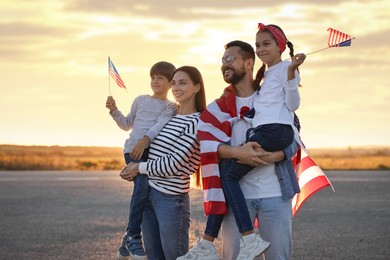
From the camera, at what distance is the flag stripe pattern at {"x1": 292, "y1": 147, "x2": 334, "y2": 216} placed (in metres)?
5.19

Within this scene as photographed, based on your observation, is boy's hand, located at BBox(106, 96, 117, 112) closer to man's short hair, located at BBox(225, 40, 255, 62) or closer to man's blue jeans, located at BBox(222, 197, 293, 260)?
man's short hair, located at BBox(225, 40, 255, 62)

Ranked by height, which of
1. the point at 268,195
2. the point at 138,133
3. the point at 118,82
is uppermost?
the point at 118,82

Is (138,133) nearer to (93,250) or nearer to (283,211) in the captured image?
(283,211)

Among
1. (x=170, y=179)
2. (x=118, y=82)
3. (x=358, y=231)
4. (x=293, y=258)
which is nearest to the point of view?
(x=170, y=179)

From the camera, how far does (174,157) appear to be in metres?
5.12

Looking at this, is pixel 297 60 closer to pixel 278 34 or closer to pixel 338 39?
pixel 278 34

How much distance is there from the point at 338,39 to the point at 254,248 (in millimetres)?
1711

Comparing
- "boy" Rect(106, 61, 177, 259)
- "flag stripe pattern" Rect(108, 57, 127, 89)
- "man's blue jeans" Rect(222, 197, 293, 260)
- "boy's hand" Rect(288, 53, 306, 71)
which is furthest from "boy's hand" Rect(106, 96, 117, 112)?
"boy's hand" Rect(288, 53, 306, 71)

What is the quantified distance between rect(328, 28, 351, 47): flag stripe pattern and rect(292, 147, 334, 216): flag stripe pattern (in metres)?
0.82

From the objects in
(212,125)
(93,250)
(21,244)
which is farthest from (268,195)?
(21,244)

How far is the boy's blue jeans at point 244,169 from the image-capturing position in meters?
4.75

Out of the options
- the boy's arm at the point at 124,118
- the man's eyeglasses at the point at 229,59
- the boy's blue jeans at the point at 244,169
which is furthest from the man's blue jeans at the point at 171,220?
the man's eyeglasses at the point at 229,59

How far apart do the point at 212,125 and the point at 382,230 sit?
654 cm

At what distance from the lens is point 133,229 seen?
5.46m
